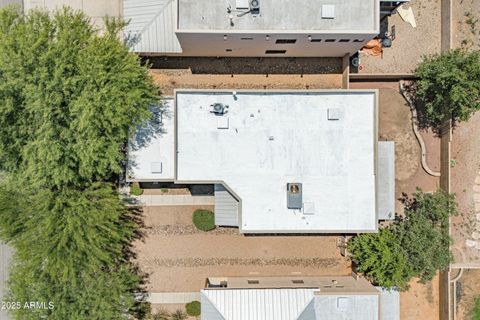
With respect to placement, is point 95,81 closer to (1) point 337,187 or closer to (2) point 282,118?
(2) point 282,118

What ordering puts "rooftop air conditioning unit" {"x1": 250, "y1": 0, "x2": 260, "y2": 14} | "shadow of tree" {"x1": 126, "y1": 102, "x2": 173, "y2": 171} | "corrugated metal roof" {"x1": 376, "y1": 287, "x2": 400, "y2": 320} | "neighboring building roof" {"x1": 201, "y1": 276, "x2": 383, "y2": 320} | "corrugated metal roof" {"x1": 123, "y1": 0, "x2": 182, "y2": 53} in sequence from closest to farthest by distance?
"rooftop air conditioning unit" {"x1": 250, "y1": 0, "x2": 260, "y2": 14}, "neighboring building roof" {"x1": 201, "y1": 276, "x2": 383, "y2": 320}, "shadow of tree" {"x1": 126, "y1": 102, "x2": 173, "y2": 171}, "corrugated metal roof" {"x1": 123, "y1": 0, "x2": 182, "y2": 53}, "corrugated metal roof" {"x1": 376, "y1": 287, "x2": 400, "y2": 320}

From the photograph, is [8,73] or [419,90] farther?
[419,90]

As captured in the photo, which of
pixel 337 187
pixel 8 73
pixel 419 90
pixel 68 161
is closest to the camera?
pixel 8 73

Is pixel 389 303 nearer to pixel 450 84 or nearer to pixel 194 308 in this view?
pixel 194 308

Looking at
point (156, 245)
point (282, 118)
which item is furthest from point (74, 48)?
point (156, 245)

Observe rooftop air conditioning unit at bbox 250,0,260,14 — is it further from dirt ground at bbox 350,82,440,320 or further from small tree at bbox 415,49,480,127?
small tree at bbox 415,49,480,127

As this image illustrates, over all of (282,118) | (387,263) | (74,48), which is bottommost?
(387,263)

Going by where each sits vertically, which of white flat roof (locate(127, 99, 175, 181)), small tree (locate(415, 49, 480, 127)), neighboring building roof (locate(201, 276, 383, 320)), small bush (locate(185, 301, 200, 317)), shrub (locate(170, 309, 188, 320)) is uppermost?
small tree (locate(415, 49, 480, 127))

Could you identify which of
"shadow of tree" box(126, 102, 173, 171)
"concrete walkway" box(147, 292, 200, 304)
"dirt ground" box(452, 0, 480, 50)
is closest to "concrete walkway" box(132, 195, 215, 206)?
"shadow of tree" box(126, 102, 173, 171)
